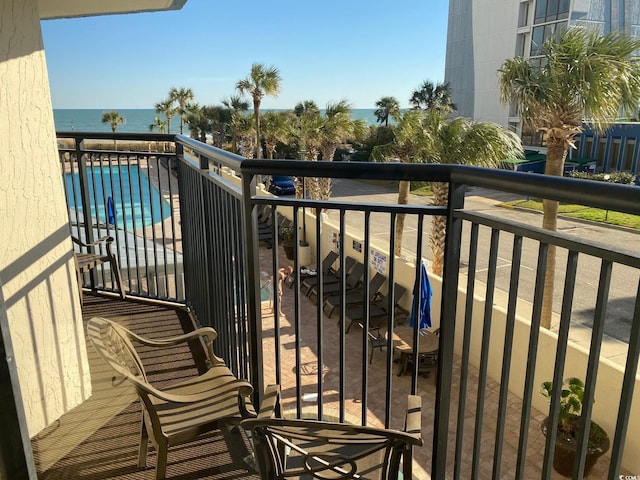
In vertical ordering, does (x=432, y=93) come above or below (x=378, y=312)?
above

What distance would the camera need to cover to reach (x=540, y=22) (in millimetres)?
32656

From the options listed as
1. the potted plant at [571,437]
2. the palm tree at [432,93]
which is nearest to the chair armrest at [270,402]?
the potted plant at [571,437]

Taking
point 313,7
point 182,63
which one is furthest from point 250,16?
point 182,63

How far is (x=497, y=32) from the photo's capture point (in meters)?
36.4

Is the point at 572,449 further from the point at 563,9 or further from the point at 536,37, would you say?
the point at 536,37

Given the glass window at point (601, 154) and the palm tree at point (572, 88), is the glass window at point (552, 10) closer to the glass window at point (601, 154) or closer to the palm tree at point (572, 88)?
the glass window at point (601, 154)

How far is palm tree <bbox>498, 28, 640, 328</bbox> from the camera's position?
31.9 ft

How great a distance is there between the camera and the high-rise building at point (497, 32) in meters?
31.1

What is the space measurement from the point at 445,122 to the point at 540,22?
25.6 metres

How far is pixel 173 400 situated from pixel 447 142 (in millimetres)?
11715

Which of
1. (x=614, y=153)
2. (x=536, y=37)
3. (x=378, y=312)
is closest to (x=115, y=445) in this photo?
(x=378, y=312)

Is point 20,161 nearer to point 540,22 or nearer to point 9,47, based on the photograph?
point 9,47

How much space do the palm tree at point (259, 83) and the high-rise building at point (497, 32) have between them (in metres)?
16.7

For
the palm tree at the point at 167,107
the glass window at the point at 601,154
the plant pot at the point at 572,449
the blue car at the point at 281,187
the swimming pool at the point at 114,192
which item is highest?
the palm tree at the point at 167,107
